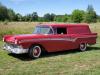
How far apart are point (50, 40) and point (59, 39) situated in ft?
2.13

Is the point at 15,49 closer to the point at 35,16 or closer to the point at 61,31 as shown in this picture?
the point at 61,31

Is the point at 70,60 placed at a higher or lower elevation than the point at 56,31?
lower

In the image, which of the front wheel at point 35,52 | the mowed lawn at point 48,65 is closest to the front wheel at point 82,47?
the mowed lawn at point 48,65

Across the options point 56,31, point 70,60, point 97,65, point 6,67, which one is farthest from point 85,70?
point 56,31

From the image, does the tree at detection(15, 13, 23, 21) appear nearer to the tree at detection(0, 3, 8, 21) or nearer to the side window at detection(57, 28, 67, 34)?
the tree at detection(0, 3, 8, 21)

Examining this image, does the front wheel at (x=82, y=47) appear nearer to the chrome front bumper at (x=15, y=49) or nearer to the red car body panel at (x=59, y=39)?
the red car body panel at (x=59, y=39)

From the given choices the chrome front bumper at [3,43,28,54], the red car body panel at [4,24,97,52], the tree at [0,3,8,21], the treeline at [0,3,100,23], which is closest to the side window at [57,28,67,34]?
the red car body panel at [4,24,97,52]

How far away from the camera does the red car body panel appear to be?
10.5 meters

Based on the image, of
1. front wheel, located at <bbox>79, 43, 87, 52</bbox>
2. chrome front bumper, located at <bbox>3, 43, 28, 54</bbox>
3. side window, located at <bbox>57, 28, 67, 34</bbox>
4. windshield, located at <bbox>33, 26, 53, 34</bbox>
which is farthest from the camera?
front wheel, located at <bbox>79, 43, 87, 52</bbox>

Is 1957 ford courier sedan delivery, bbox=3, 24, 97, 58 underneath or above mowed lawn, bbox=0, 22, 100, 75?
above

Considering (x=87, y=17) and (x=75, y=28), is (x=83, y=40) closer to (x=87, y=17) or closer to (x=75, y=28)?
(x=75, y=28)

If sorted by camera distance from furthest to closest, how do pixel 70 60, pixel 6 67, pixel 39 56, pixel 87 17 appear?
1. pixel 87 17
2. pixel 39 56
3. pixel 70 60
4. pixel 6 67

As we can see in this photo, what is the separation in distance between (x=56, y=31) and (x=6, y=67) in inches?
150

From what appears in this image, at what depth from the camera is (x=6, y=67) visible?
8.98 meters
